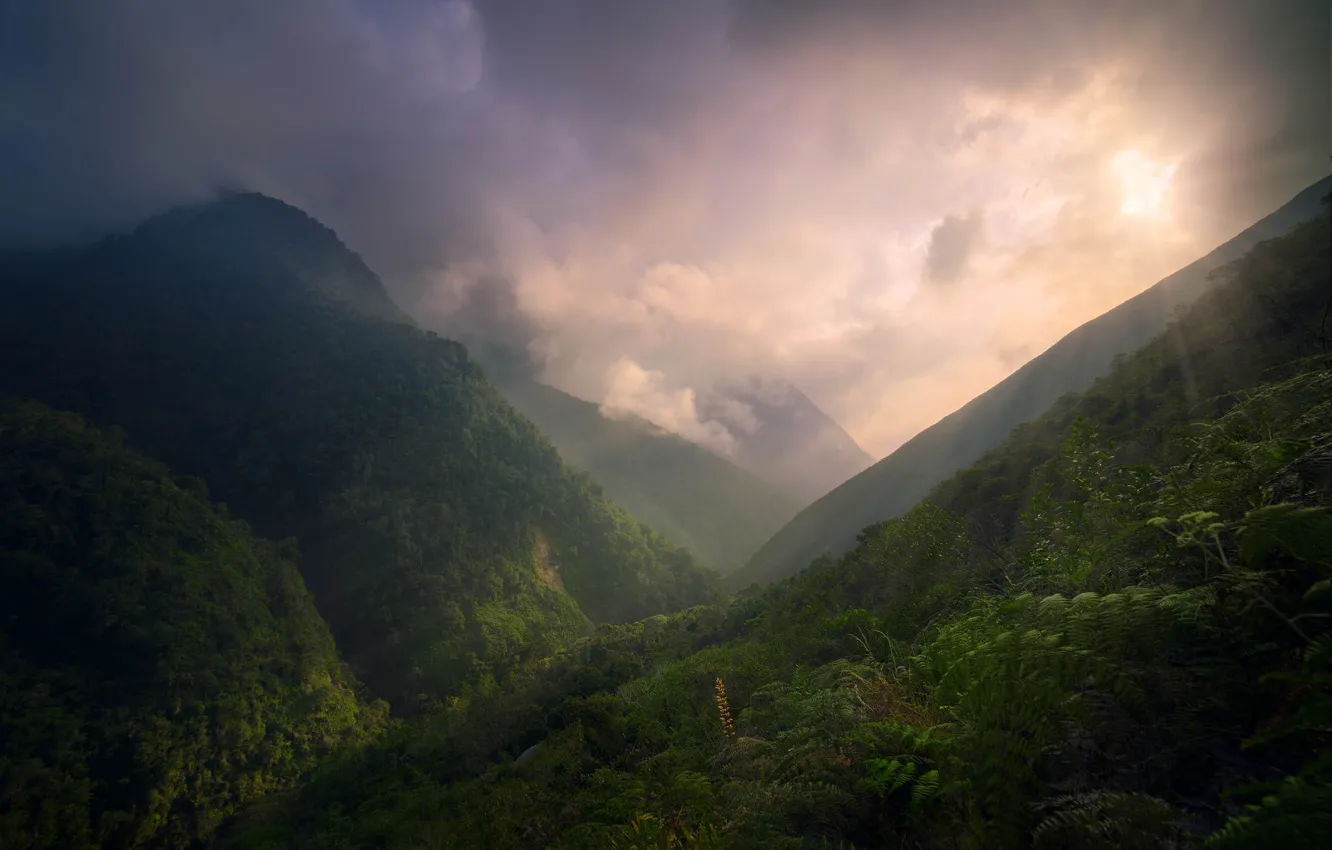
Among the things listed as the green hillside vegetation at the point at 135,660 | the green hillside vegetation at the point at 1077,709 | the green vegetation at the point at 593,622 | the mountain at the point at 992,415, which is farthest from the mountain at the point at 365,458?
the green hillside vegetation at the point at 1077,709

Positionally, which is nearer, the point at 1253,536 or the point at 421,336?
the point at 1253,536

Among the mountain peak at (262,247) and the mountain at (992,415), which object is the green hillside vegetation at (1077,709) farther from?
the mountain peak at (262,247)

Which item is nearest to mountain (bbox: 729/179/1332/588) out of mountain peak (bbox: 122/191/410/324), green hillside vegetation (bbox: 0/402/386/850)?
green hillside vegetation (bbox: 0/402/386/850)

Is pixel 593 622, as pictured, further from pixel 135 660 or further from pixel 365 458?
pixel 135 660

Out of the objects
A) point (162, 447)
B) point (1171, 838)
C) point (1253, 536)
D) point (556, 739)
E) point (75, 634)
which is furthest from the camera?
point (162, 447)

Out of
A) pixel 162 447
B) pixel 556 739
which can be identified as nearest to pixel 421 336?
pixel 162 447

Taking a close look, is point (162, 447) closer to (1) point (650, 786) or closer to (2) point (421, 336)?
(2) point (421, 336)
